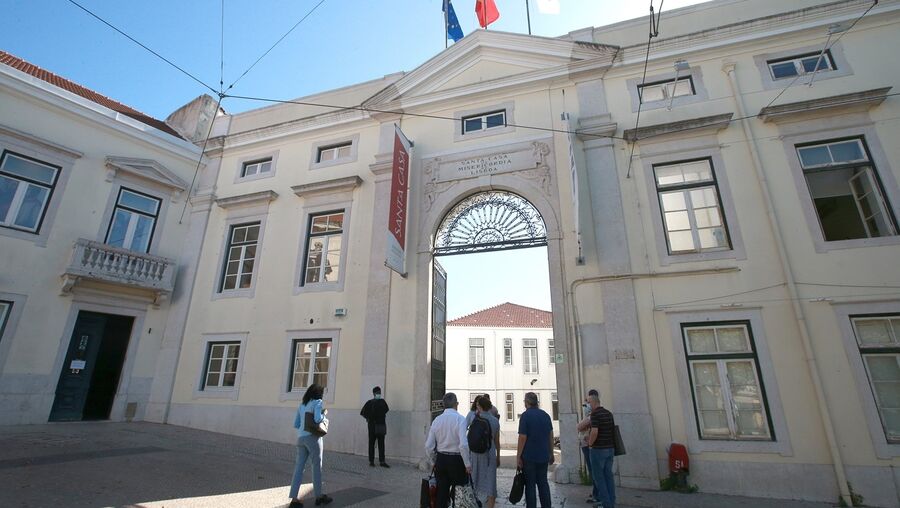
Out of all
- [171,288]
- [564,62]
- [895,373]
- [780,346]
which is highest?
[564,62]

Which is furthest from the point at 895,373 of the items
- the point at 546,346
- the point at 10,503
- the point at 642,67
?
the point at 546,346

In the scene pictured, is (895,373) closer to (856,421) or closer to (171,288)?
(856,421)

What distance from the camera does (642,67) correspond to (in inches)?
386

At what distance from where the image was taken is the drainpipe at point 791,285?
257 inches

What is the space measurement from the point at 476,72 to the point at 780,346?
8829mm

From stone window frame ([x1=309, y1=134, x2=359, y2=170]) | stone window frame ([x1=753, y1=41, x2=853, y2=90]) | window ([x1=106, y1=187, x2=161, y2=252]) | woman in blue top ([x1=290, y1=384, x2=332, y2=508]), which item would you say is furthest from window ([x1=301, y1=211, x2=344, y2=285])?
stone window frame ([x1=753, y1=41, x2=853, y2=90])

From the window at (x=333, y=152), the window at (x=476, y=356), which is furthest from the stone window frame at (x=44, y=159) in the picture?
the window at (x=476, y=356)

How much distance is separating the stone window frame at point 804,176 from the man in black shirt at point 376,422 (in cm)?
837

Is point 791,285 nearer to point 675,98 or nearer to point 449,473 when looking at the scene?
point 675,98

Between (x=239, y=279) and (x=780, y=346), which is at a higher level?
(x=239, y=279)

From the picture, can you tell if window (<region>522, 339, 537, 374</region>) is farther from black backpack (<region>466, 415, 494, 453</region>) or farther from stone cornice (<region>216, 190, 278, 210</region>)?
black backpack (<region>466, 415, 494, 453</region>)

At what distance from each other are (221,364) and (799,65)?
48.4 feet

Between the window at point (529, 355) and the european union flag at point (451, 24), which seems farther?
the window at point (529, 355)

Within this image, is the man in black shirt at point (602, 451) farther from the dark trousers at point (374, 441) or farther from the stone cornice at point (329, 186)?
the stone cornice at point (329, 186)
